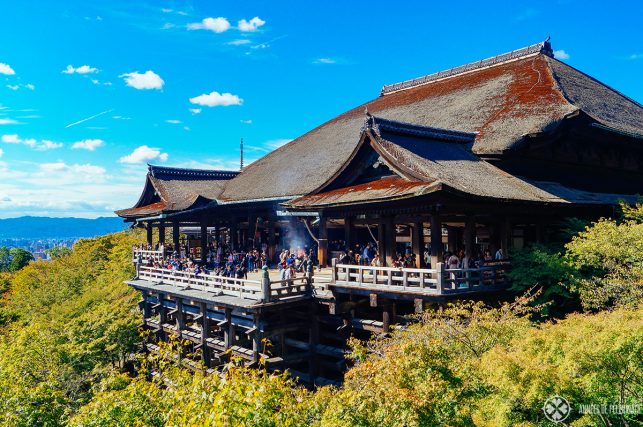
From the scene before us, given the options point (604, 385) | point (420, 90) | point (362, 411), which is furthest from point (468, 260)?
point (420, 90)

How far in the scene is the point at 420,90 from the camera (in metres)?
35.1

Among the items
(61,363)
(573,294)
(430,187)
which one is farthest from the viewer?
(61,363)

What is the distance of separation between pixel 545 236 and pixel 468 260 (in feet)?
18.5

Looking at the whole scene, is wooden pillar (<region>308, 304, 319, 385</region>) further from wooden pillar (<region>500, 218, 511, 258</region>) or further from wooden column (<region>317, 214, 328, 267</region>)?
wooden pillar (<region>500, 218, 511, 258</region>)

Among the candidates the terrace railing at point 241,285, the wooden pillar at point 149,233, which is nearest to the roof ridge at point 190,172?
the wooden pillar at point 149,233

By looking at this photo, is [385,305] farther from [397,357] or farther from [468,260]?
[397,357]

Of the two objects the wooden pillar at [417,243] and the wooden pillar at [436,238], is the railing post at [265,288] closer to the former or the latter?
the wooden pillar at [417,243]

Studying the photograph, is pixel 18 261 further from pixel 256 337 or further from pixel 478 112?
pixel 478 112

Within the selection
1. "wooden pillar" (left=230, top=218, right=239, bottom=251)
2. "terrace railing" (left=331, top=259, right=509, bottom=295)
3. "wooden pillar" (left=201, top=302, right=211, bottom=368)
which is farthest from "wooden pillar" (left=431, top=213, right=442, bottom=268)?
"wooden pillar" (left=230, top=218, right=239, bottom=251)

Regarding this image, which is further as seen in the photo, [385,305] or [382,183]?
[382,183]

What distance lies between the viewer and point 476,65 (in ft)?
108

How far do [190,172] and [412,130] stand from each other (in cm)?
2089

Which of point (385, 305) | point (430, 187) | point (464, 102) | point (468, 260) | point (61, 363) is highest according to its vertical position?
point (464, 102)

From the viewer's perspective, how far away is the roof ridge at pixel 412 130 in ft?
58.5
